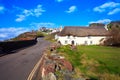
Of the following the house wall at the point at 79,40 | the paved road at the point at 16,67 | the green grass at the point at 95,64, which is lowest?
the green grass at the point at 95,64

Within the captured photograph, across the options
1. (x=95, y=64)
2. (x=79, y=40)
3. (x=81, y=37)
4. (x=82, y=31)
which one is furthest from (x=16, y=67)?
(x=82, y=31)

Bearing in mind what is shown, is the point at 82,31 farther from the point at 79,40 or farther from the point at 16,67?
the point at 16,67

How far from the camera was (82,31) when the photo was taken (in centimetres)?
7606

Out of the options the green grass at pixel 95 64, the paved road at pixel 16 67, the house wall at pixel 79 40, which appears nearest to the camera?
the paved road at pixel 16 67

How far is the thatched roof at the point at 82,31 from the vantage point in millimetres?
74213

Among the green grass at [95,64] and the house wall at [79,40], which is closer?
the green grass at [95,64]

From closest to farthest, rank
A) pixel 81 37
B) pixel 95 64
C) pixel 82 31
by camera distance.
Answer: pixel 95 64
pixel 81 37
pixel 82 31

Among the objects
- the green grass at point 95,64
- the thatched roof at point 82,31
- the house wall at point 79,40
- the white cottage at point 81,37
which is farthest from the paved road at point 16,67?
the thatched roof at point 82,31

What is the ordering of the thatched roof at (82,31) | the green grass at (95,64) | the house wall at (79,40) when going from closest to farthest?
the green grass at (95,64) < the house wall at (79,40) < the thatched roof at (82,31)

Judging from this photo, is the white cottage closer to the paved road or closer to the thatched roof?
the thatched roof

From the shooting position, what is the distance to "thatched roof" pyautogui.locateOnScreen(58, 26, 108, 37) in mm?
74213

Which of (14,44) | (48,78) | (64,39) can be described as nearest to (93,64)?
(48,78)

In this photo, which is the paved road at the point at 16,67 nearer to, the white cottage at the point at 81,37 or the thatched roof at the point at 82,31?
the white cottage at the point at 81,37

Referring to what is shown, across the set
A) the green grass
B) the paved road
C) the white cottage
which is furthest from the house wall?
the paved road
